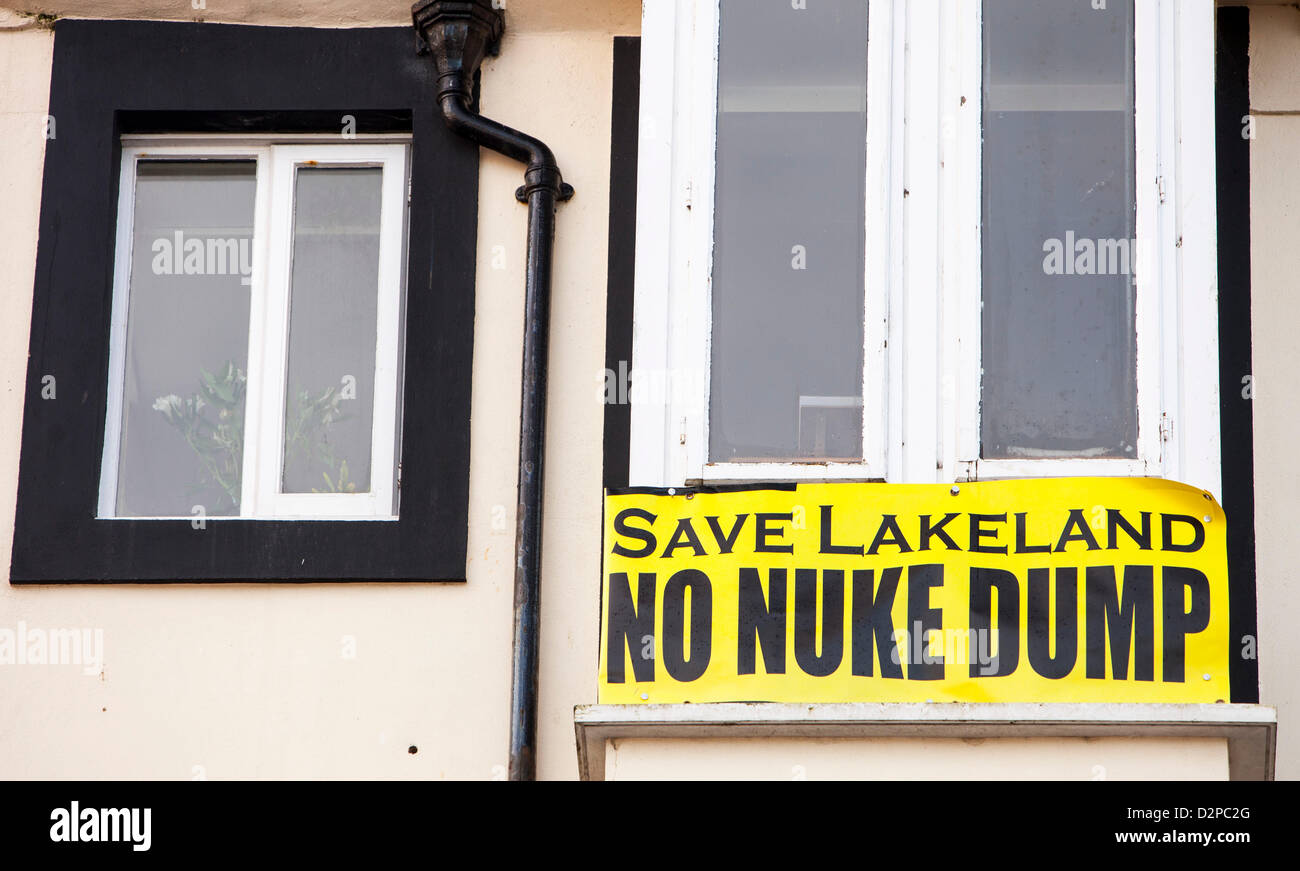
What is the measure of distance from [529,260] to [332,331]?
74cm

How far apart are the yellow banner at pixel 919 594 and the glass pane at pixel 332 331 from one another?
114 cm

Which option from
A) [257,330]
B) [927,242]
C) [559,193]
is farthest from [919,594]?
[257,330]

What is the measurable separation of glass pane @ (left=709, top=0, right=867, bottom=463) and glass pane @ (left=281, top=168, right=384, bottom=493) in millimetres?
1303

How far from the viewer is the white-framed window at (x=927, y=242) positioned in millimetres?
5852

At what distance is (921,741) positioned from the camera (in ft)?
18.4

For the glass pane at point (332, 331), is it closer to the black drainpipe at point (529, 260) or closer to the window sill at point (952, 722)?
the black drainpipe at point (529, 260)

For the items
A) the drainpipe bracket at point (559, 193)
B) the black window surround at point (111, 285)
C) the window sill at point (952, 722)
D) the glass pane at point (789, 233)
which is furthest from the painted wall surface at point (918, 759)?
the drainpipe bracket at point (559, 193)

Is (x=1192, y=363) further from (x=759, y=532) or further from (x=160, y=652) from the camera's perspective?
(x=160, y=652)

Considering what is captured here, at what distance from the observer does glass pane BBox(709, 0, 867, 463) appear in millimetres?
5973

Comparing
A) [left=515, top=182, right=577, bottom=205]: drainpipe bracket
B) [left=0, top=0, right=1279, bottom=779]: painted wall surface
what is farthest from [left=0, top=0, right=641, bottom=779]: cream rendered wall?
[left=515, top=182, right=577, bottom=205]: drainpipe bracket

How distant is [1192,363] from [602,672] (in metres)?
1.98
